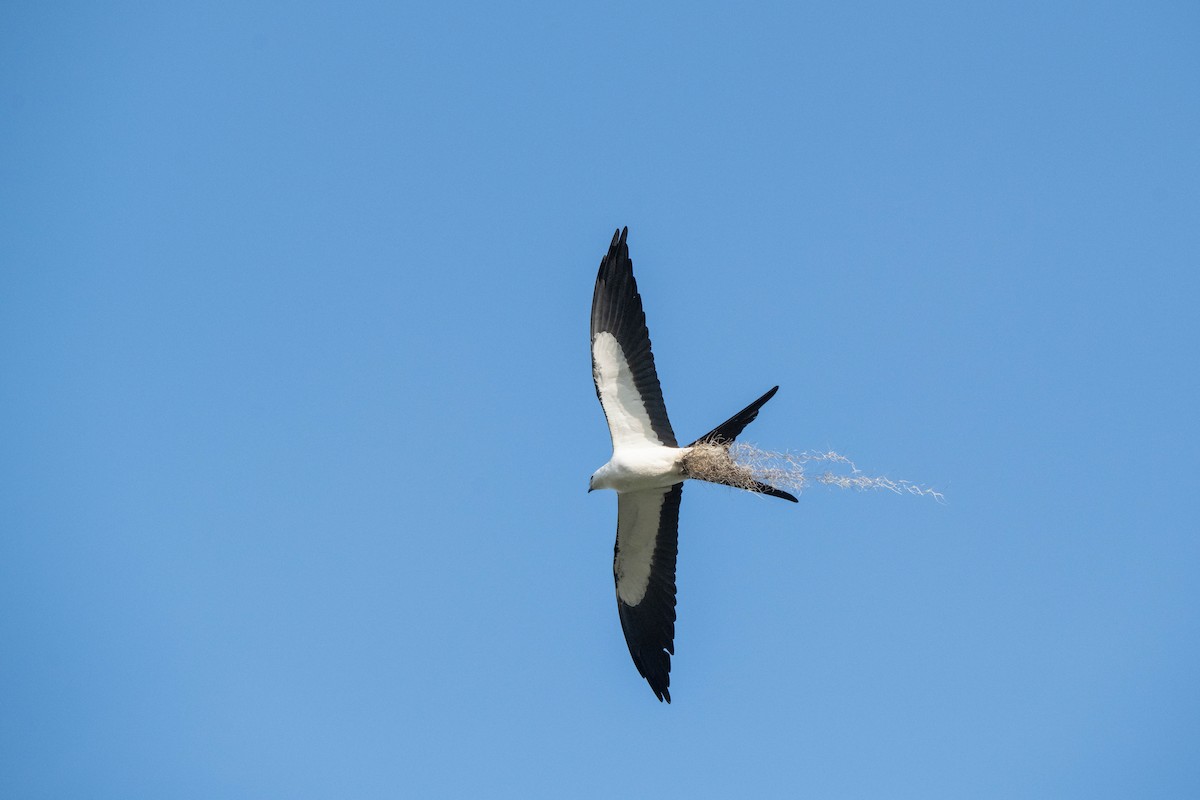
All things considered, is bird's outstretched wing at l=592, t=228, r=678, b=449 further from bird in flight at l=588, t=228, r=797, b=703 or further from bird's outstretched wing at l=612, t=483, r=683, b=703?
bird's outstretched wing at l=612, t=483, r=683, b=703

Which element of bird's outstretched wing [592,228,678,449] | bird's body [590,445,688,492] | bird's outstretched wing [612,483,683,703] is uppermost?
bird's outstretched wing [592,228,678,449]

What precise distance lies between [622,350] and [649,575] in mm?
2215

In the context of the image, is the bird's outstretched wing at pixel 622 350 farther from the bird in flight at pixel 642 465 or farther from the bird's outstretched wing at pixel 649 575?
the bird's outstretched wing at pixel 649 575

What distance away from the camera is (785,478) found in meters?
7.80

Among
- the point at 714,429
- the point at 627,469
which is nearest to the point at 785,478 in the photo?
the point at 714,429

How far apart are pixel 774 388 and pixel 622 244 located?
2003mm

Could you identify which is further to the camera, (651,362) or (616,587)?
(616,587)

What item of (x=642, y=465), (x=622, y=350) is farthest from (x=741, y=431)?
(x=622, y=350)

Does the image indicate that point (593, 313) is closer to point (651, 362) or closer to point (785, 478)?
point (651, 362)

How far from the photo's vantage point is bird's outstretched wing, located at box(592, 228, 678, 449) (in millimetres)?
8539

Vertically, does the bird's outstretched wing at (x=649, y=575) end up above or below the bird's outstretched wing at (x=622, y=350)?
below

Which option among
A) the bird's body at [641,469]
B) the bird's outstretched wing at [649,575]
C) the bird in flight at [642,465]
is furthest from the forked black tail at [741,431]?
the bird's outstretched wing at [649,575]

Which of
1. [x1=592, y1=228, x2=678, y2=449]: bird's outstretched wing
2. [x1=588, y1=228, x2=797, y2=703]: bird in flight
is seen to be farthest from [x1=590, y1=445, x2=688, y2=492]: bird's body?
[x1=592, y1=228, x2=678, y2=449]: bird's outstretched wing

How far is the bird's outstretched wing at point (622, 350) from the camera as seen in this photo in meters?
8.54
